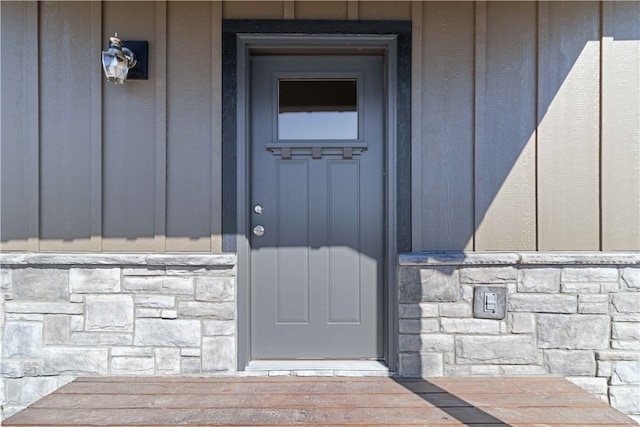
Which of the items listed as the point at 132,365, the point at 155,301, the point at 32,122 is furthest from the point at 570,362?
the point at 32,122

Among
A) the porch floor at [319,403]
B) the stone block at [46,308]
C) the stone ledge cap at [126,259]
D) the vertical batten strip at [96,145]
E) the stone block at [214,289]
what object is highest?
the vertical batten strip at [96,145]

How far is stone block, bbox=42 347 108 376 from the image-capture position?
7.59 feet

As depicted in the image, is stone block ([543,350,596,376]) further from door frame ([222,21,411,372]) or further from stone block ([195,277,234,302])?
stone block ([195,277,234,302])

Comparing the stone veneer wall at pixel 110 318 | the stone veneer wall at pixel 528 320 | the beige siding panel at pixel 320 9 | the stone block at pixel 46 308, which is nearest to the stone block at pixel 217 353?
the stone veneer wall at pixel 110 318

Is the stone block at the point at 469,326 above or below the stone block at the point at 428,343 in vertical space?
above

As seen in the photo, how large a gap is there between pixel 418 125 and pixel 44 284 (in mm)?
2414

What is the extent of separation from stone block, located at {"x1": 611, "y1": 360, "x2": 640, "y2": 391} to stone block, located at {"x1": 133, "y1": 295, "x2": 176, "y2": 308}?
2628mm

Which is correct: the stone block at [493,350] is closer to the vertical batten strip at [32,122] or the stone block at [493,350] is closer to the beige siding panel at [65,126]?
the beige siding panel at [65,126]

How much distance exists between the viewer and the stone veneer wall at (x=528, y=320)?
2.33m

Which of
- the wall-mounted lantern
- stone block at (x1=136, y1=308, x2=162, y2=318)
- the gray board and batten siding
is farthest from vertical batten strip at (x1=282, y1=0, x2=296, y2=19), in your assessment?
stone block at (x1=136, y1=308, x2=162, y2=318)

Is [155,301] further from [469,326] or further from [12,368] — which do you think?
[469,326]

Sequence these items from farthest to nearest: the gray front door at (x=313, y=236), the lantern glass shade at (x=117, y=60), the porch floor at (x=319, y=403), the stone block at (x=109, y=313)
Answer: the gray front door at (x=313, y=236), the stone block at (x=109, y=313), the lantern glass shade at (x=117, y=60), the porch floor at (x=319, y=403)

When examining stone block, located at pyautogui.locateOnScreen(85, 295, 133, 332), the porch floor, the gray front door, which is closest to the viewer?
the porch floor

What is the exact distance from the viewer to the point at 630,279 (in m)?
2.33
